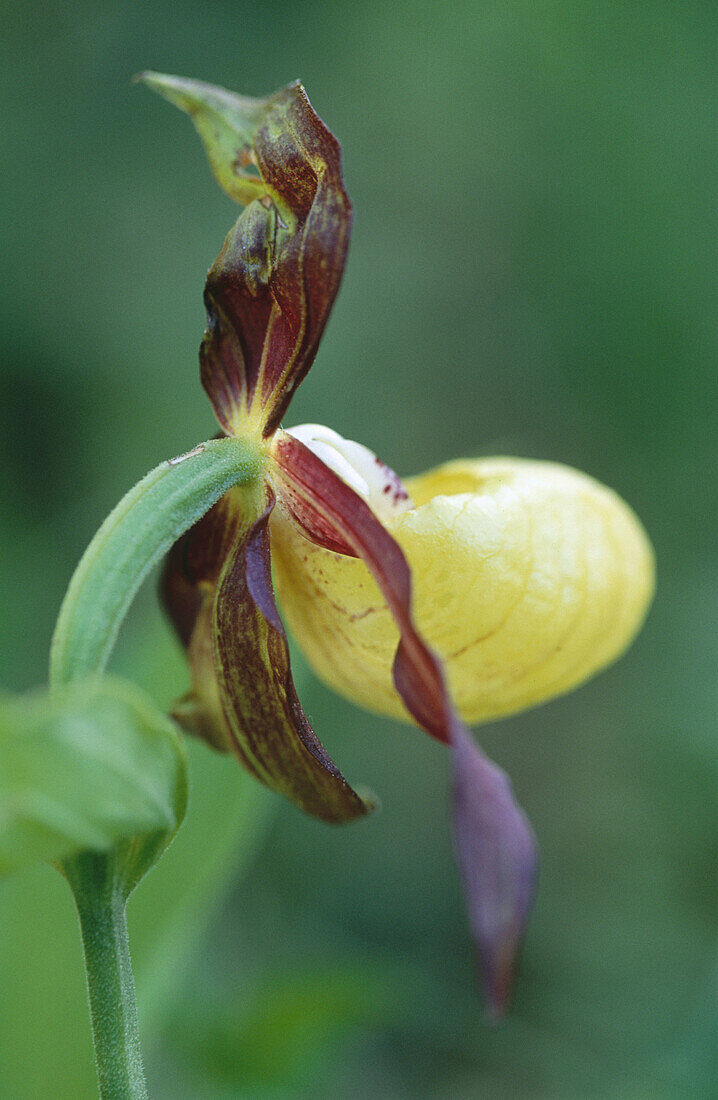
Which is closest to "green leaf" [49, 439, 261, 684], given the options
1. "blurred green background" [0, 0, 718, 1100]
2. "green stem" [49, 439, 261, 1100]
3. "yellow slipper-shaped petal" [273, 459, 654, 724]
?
"green stem" [49, 439, 261, 1100]

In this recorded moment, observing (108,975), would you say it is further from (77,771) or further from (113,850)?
(77,771)

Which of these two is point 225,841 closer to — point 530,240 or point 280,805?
point 280,805

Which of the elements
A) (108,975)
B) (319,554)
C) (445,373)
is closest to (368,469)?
(319,554)

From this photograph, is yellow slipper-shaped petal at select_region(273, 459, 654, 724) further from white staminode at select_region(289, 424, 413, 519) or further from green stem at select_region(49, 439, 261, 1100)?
green stem at select_region(49, 439, 261, 1100)

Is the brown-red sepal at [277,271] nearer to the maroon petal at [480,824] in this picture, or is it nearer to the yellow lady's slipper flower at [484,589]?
the yellow lady's slipper flower at [484,589]

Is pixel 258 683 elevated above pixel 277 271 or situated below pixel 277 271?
below

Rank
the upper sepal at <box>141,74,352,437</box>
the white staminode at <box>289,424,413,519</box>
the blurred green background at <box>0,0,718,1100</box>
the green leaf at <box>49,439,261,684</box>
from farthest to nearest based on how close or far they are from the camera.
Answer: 1. the blurred green background at <box>0,0,718,1100</box>
2. the white staminode at <box>289,424,413,519</box>
3. the upper sepal at <box>141,74,352,437</box>
4. the green leaf at <box>49,439,261,684</box>
